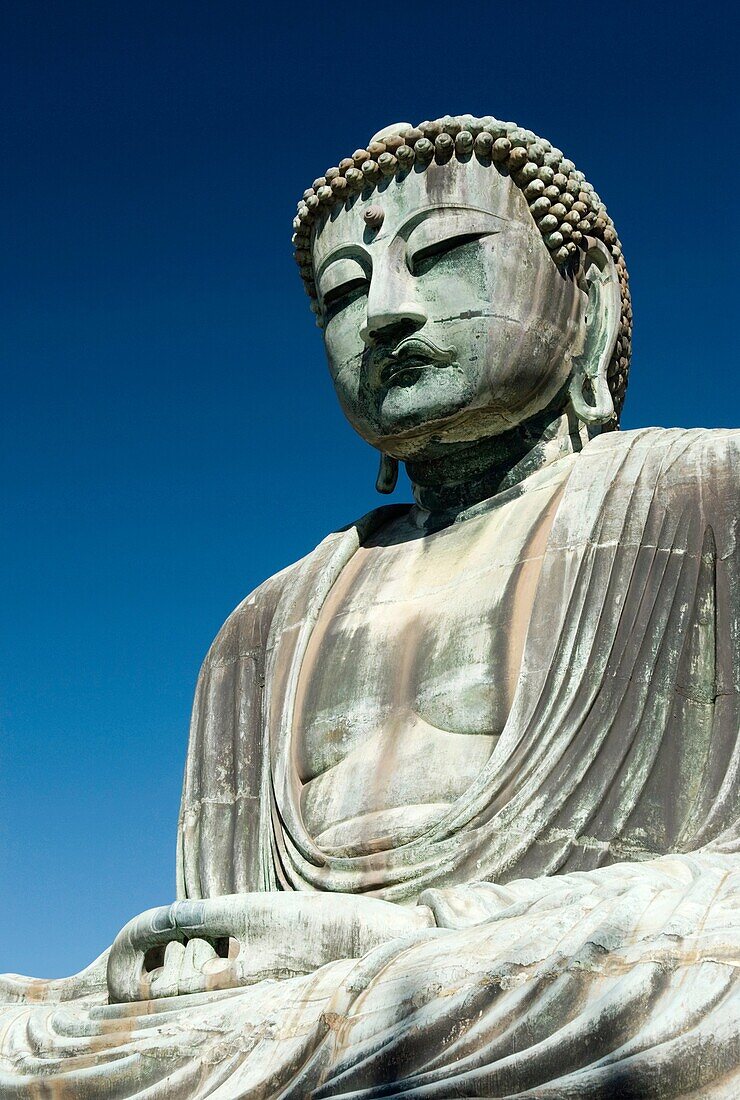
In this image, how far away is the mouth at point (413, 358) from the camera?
35.4 ft

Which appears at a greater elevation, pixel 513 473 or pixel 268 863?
pixel 513 473

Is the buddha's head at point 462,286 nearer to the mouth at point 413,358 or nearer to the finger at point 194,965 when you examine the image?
the mouth at point 413,358

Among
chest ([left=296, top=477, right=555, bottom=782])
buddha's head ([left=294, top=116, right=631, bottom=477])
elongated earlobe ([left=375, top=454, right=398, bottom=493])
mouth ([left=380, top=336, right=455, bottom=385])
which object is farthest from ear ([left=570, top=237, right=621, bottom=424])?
elongated earlobe ([left=375, top=454, right=398, bottom=493])

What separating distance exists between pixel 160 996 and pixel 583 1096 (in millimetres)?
2446

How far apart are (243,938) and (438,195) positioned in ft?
14.0

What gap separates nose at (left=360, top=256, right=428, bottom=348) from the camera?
424 inches

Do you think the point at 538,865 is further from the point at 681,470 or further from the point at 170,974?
the point at 681,470

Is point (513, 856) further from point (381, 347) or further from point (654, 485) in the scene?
point (381, 347)

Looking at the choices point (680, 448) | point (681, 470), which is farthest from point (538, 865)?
point (680, 448)

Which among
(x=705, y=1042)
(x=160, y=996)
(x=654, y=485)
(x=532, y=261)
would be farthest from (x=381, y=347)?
(x=705, y=1042)

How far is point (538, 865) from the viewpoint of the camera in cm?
920

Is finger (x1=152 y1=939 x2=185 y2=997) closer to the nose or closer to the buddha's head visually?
the buddha's head

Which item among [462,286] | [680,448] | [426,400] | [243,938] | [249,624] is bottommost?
[243,938]

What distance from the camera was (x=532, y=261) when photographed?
1109 cm
